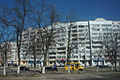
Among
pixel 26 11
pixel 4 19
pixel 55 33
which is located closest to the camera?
pixel 4 19

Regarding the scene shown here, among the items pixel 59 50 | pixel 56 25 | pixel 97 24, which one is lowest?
pixel 59 50

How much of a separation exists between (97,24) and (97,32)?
5.00 metres

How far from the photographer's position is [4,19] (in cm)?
1845

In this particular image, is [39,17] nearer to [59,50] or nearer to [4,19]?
[4,19]

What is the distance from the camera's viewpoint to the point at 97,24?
8131cm

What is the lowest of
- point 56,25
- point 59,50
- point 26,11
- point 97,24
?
point 59,50

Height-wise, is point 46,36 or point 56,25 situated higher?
point 56,25

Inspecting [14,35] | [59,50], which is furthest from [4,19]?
[59,50]

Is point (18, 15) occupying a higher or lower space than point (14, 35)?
higher

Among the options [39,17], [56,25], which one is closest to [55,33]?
[56,25]

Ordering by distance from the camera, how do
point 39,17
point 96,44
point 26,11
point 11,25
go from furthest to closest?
point 96,44
point 39,17
point 26,11
point 11,25

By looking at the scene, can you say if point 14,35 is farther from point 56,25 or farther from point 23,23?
point 56,25

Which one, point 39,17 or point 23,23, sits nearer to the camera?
point 23,23

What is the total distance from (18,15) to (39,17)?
13.1ft
